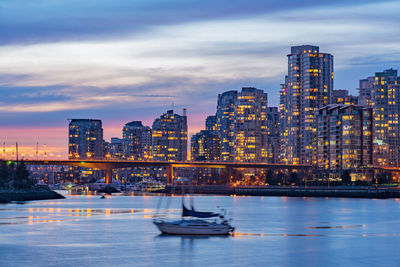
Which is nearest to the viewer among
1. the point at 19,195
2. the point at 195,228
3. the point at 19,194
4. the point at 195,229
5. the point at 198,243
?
the point at 198,243

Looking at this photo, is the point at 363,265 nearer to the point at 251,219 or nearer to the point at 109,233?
the point at 109,233

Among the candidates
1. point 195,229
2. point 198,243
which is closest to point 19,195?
point 195,229

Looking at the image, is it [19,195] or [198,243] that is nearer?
[198,243]

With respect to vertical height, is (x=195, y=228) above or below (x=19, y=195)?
below

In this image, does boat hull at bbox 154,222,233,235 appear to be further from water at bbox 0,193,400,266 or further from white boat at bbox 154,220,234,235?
water at bbox 0,193,400,266

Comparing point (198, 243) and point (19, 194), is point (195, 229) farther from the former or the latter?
point (19, 194)

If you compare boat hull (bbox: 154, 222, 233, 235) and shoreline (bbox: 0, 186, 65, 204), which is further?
A: shoreline (bbox: 0, 186, 65, 204)

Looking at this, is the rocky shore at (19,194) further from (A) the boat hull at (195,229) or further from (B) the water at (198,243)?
(A) the boat hull at (195,229)

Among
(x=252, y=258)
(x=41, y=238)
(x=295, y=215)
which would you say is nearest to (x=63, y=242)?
(x=41, y=238)

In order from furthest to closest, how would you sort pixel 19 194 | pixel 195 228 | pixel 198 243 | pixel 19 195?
pixel 19 194 < pixel 19 195 < pixel 195 228 < pixel 198 243

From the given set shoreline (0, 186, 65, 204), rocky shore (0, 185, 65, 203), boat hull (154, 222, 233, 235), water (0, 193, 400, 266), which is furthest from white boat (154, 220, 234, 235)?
rocky shore (0, 185, 65, 203)

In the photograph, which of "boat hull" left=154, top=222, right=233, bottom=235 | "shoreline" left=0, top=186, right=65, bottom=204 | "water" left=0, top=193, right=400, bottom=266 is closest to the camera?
"water" left=0, top=193, right=400, bottom=266

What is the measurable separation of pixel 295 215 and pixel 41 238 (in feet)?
187

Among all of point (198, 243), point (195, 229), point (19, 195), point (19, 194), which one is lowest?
point (198, 243)
